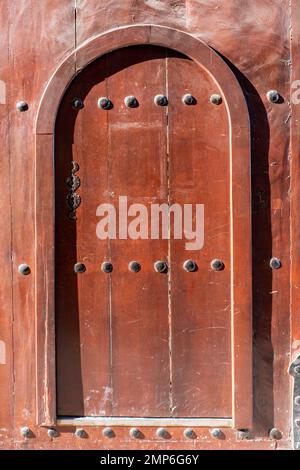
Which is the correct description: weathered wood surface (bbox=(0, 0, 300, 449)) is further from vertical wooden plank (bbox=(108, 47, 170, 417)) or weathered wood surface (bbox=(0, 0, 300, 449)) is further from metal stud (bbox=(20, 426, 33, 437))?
vertical wooden plank (bbox=(108, 47, 170, 417))

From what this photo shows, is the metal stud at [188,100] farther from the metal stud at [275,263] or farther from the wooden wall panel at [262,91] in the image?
the metal stud at [275,263]

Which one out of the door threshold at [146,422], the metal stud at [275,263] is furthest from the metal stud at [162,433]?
the metal stud at [275,263]

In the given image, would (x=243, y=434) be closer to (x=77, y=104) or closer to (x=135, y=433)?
(x=135, y=433)

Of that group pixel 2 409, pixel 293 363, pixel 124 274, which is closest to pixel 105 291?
pixel 124 274

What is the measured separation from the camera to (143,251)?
5.69 ft

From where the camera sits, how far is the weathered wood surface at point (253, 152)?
1690 mm

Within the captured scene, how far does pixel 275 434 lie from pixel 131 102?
50.4 inches

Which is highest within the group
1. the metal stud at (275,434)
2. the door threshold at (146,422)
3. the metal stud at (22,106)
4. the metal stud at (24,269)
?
the metal stud at (22,106)

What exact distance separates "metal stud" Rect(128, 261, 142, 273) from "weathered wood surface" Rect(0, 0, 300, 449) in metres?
0.35

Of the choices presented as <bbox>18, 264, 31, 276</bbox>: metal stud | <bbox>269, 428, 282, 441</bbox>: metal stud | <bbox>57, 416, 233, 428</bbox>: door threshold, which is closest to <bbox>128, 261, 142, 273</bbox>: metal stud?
<bbox>18, 264, 31, 276</bbox>: metal stud

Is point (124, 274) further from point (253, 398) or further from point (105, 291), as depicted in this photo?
point (253, 398)

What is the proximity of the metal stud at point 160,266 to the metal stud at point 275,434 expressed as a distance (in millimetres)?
691

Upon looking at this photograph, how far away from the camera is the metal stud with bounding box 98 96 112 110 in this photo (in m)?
1.71

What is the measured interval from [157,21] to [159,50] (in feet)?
0.31
